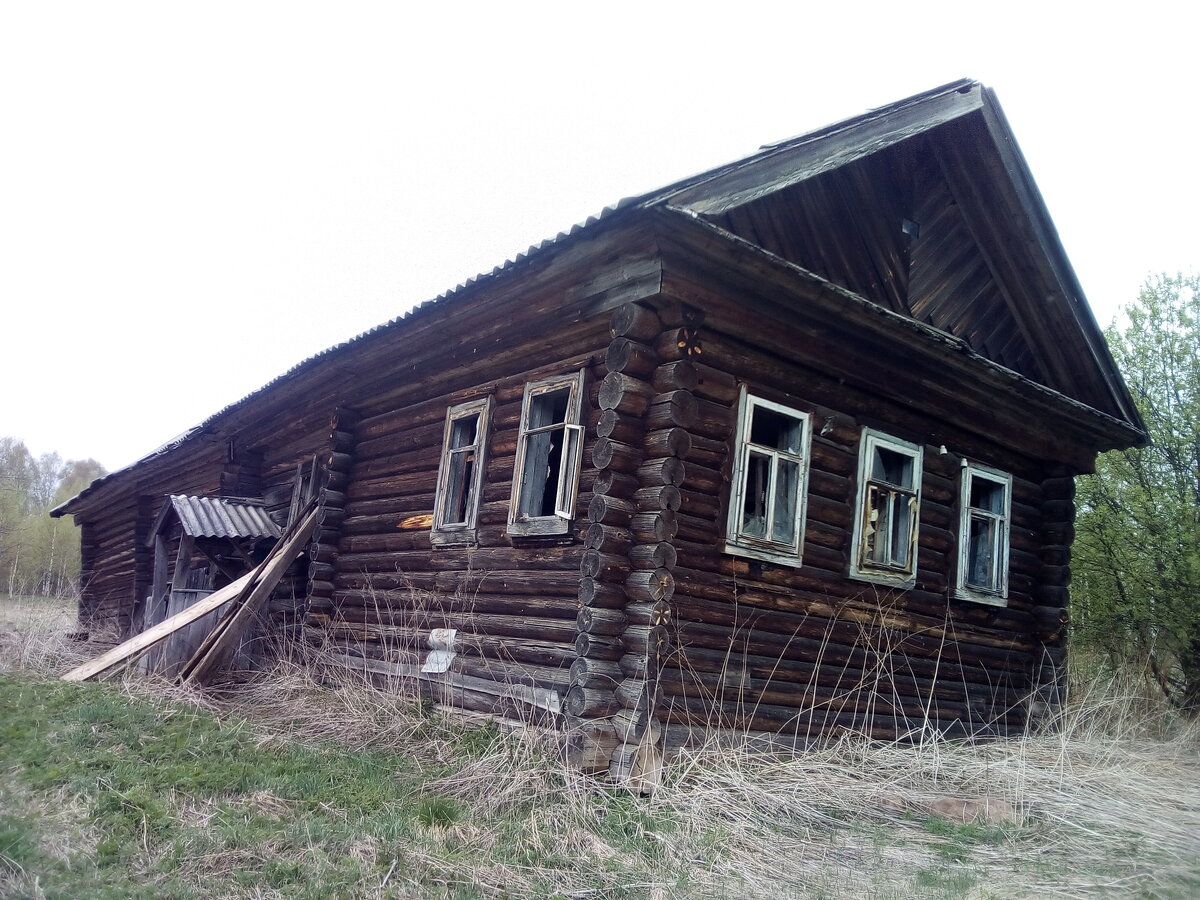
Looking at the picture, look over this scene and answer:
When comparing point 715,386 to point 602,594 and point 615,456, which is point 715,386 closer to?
point 615,456

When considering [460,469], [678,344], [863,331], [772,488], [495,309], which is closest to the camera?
[678,344]

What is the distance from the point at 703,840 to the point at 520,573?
10.2ft

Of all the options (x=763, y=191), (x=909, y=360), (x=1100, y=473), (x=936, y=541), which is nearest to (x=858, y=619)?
(x=936, y=541)

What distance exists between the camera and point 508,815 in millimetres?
5969

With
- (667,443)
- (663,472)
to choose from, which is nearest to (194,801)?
(663,472)

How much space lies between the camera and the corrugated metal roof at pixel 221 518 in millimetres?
11766

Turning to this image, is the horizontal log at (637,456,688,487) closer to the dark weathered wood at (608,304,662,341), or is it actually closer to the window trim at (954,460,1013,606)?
the dark weathered wood at (608,304,662,341)

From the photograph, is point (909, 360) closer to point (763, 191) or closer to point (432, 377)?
point (763, 191)

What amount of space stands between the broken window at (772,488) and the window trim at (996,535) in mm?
2370

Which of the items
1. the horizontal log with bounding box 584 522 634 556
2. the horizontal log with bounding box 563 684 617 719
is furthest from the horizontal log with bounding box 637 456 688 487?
the horizontal log with bounding box 563 684 617 719

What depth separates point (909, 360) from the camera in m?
8.78

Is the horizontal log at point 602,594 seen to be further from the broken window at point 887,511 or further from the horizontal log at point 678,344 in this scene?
the broken window at point 887,511

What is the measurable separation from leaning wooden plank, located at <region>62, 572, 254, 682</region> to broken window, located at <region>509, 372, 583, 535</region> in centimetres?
410

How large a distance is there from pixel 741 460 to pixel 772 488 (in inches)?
17.5
